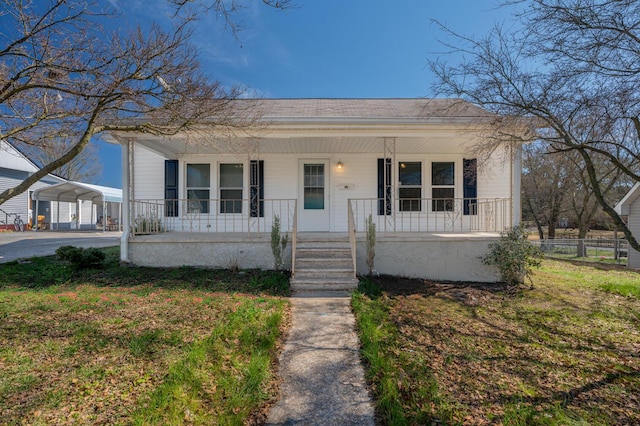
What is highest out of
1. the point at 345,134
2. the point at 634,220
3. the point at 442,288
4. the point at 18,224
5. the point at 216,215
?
the point at 345,134

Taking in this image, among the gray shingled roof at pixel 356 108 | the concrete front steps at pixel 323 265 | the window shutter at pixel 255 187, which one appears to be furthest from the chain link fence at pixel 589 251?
the window shutter at pixel 255 187

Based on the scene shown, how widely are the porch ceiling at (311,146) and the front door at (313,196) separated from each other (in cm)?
44

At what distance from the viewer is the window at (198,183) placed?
882cm

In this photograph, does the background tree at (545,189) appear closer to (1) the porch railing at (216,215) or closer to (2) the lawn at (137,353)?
(1) the porch railing at (216,215)

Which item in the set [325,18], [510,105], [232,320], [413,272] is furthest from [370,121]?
[232,320]

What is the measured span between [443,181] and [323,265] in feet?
14.4

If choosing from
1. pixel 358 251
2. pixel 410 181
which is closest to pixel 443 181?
pixel 410 181

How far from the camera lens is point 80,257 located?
6.81 meters

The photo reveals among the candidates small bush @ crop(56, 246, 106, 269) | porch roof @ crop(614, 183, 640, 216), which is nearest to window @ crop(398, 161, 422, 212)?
small bush @ crop(56, 246, 106, 269)

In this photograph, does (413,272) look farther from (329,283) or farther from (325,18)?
(325,18)

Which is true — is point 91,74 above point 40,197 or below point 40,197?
above

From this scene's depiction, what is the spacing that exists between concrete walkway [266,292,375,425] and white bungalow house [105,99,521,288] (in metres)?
2.81

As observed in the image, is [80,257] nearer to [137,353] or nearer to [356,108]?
[137,353]

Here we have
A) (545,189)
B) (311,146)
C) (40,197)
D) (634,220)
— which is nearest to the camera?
(311,146)
